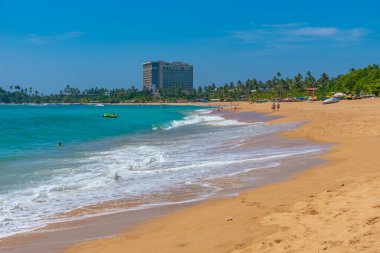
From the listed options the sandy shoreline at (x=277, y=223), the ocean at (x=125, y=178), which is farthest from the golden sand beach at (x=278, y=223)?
the ocean at (x=125, y=178)

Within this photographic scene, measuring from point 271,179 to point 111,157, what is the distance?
11.1 m

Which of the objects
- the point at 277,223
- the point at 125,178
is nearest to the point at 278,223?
the point at 277,223

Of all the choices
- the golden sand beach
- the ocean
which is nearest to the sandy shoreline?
the golden sand beach

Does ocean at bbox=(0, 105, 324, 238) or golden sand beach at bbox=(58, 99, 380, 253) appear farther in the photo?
ocean at bbox=(0, 105, 324, 238)

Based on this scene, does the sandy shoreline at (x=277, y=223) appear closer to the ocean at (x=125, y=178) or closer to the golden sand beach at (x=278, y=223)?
the golden sand beach at (x=278, y=223)

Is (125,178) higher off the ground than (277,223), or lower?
lower

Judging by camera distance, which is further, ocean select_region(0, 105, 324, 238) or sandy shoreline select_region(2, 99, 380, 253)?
ocean select_region(0, 105, 324, 238)

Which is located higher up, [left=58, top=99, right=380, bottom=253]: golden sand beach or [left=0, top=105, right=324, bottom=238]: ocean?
[left=58, top=99, right=380, bottom=253]: golden sand beach

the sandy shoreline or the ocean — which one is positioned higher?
the sandy shoreline

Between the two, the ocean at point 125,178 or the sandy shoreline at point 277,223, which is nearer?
the sandy shoreline at point 277,223

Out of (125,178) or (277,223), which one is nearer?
(277,223)

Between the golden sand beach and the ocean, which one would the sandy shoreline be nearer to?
the golden sand beach

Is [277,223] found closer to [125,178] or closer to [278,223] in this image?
[278,223]

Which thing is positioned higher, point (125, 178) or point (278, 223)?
point (278, 223)
